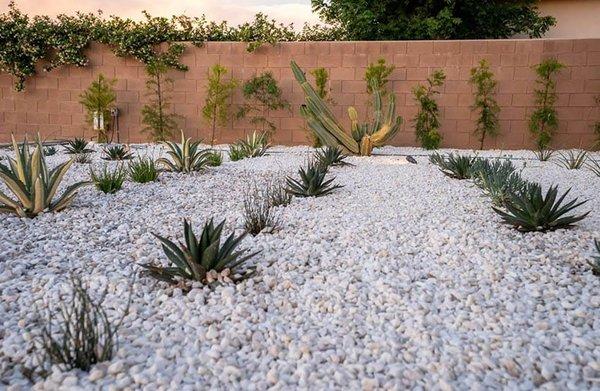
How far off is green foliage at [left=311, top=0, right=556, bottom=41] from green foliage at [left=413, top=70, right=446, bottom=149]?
2279 mm

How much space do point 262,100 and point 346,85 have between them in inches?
67.9

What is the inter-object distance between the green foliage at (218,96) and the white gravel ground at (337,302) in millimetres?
6419

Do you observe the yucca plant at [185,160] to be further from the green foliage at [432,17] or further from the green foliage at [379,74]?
the green foliage at [432,17]

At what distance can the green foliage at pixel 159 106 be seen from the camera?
10.5 metres

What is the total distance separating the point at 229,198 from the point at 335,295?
2370 millimetres

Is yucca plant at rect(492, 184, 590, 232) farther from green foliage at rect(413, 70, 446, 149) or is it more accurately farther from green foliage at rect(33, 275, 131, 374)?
Answer: green foliage at rect(413, 70, 446, 149)

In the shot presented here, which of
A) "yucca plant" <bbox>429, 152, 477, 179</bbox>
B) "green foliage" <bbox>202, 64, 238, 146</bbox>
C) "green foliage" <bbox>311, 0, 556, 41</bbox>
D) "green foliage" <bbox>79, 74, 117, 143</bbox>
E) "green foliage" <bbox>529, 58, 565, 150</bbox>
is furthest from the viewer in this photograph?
"green foliage" <bbox>311, 0, 556, 41</bbox>

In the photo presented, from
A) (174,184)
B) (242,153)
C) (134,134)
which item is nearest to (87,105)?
(134,134)

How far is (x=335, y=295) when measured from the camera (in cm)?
243

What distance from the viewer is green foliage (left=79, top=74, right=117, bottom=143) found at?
10398 mm

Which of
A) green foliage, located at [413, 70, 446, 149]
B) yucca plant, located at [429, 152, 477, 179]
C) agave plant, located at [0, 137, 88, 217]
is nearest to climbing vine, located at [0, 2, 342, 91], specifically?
green foliage, located at [413, 70, 446, 149]

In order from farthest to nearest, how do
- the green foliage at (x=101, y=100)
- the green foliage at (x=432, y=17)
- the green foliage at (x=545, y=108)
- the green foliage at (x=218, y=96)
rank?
the green foliage at (x=432, y=17), the green foliage at (x=101, y=100), the green foliage at (x=218, y=96), the green foliage at (x=545, y=108)

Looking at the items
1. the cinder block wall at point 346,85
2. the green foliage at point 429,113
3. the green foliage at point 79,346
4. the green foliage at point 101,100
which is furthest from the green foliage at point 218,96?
the green foliage at point 79,346

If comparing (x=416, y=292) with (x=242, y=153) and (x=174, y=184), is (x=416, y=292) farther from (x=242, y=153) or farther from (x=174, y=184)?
(x=242, y=153)
